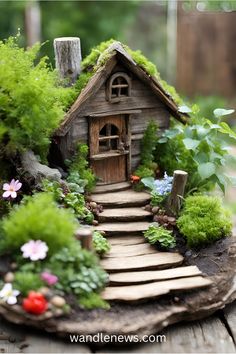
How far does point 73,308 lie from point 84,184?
1.70m

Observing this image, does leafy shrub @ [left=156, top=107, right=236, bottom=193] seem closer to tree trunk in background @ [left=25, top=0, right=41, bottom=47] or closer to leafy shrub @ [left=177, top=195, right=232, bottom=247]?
leafy shrub @ [left=177, top=195, right=232, bottom=247]

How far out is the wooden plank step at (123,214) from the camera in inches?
243

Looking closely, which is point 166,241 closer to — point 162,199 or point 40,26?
point 162,199

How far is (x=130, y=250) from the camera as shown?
582cm

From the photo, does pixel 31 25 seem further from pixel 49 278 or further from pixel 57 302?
pixel 57 302

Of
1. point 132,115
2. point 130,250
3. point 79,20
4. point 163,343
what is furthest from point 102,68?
point 79,20

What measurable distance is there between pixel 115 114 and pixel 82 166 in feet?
2.40

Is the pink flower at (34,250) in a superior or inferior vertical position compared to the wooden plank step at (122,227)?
superior

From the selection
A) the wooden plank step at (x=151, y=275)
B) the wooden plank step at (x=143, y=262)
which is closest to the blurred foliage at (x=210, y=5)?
the wooden plank step at (x=143, y=262)

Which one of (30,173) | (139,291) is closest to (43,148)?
(30,173)

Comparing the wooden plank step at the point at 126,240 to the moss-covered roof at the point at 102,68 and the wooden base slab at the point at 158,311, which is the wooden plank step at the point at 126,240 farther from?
the moss-covered roof at the point at 102,68

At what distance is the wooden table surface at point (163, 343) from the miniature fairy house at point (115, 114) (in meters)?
2.07

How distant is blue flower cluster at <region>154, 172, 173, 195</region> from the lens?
21.0 ft

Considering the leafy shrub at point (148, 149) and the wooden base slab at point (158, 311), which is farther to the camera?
the leafy shrub at point (148, 149)
